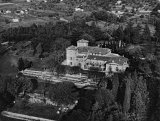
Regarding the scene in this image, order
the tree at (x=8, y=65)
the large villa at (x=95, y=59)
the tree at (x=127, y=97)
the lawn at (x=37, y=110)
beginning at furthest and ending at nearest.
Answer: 1. the tree at (x=8, y=65)
2. the large villa at (x=95, y=59)
3. the lawn at (x=37, y=110)
4. the tree at (x=127, y=97)

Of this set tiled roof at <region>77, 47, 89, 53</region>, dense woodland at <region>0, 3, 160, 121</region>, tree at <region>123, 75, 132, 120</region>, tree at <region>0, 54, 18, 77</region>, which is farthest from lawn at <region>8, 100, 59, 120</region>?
tiled roof at <region>77, 47, 89, 53</region>

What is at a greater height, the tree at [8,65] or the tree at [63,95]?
the tree at [63,95]

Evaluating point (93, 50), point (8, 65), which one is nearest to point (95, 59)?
point (93, 50)

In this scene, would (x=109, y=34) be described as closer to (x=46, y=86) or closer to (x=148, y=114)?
(x=46, y=86)

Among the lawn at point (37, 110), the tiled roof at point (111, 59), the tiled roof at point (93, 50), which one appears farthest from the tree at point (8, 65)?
the tiled roof at point (111, 59)

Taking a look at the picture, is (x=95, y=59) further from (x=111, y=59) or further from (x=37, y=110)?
(x=37, y=110)

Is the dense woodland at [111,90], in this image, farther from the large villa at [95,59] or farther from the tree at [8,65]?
the large villa at [95,59]

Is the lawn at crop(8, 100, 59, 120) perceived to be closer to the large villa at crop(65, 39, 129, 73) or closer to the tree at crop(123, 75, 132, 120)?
the tree at crop(123, 75, 132, 120)

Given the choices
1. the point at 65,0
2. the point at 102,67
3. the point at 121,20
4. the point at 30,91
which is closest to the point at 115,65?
the point at 102,67
